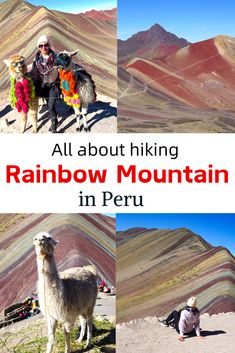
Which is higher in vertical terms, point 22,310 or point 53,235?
point 53,235

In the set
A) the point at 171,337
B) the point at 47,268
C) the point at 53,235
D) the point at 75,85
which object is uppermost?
the point at 75,85

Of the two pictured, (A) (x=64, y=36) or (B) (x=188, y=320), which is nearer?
(B) (x=188, y=320)

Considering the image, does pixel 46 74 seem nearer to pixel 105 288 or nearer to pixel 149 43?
pixel 149 43

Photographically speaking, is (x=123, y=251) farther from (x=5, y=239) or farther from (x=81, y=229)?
(x=5, y=239)

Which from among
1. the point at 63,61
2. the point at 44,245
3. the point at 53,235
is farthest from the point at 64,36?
the point at 44,245

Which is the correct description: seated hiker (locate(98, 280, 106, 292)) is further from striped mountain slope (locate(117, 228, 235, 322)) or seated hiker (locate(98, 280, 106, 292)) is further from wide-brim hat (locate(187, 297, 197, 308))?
wide-brim hat (locate(187, 297, 197, 308))

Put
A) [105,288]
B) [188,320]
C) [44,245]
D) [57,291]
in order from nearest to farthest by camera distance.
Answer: [44,245] → [57,291] → [188,320] → [105,288]

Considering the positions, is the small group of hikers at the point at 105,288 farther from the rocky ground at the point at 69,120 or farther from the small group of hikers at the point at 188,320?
the rocky ground at the point at 69,120

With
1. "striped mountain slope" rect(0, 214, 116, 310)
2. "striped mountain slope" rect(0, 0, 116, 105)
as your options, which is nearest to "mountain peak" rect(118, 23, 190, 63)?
"striped mountain slope" rect(0, 0, 116, 105)
